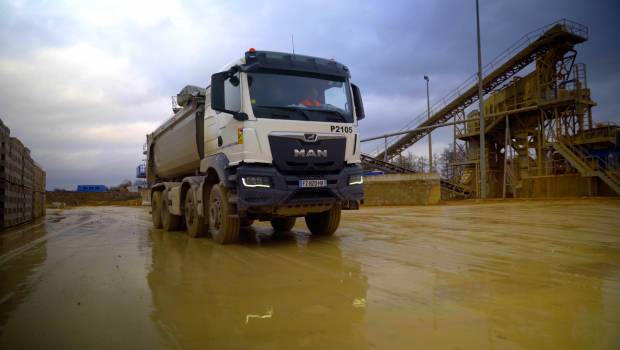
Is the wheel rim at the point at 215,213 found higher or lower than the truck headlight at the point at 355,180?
lower

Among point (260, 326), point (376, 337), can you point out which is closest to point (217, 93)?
point (260, 326)

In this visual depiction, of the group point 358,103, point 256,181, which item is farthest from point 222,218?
point 358,103

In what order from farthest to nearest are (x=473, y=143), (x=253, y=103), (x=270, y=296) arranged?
(x=473, y=143) < (x=253, y=103) < (x=270, y=296)

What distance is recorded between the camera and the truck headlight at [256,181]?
20.5ft

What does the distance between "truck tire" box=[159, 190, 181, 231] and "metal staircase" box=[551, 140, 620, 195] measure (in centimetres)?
2080

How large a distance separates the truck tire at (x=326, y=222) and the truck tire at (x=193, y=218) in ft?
7.70

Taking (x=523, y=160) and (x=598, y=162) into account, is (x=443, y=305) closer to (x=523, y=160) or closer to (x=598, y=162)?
(x=598, y=162)

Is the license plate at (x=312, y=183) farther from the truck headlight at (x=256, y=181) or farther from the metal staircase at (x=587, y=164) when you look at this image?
the metal staircase at (x=587, y=164)

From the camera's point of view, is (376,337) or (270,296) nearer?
(376,337)

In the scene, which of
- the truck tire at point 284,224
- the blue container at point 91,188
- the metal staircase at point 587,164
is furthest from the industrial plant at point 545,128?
the blue container at point 91,188

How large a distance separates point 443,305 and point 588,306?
1146mm

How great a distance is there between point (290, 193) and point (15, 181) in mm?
10363

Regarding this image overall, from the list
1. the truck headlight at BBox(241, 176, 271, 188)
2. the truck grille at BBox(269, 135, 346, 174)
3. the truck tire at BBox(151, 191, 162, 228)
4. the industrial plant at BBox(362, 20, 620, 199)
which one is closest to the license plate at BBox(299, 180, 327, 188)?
the truck grille at BBox(269, 135, 346, 174)

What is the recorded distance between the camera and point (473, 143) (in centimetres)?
2905
